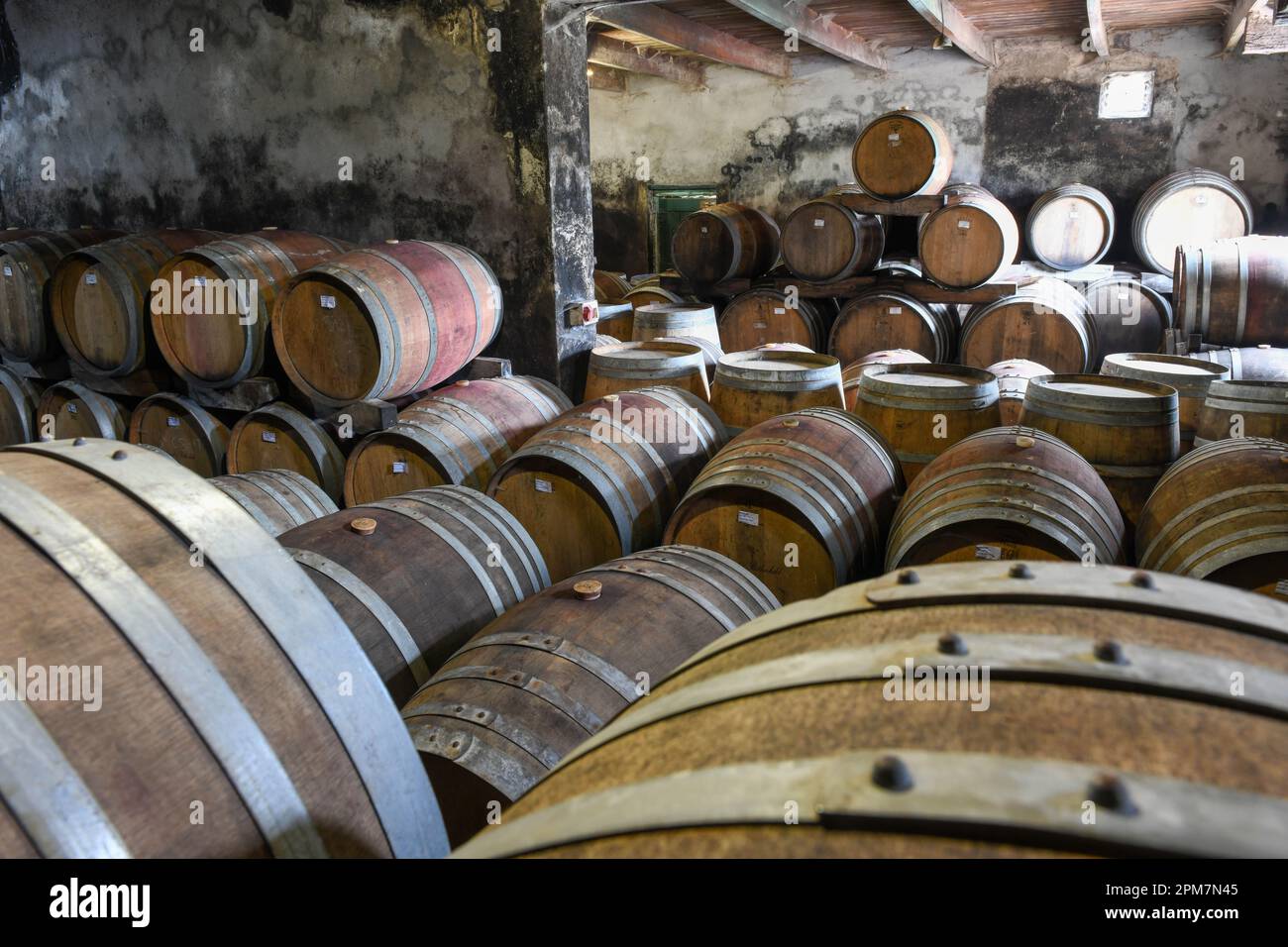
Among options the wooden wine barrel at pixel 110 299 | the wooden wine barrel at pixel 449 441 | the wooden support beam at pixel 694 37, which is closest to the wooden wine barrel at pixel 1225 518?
the wooden wine barrel at pixel 449 441

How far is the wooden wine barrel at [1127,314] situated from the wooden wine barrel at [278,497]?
692 cm

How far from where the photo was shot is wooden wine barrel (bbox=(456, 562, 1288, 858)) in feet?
2.63

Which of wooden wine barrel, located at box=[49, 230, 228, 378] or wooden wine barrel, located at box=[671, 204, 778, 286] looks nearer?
wooden wine barrel, located at box=[49, 230, 228, 378]

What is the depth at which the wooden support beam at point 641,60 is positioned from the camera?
997 centimetres

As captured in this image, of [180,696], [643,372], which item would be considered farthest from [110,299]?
[180,696]

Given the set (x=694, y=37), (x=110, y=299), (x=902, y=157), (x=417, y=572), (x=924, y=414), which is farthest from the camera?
(x=694, y=37)

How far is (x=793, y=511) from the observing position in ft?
10.5

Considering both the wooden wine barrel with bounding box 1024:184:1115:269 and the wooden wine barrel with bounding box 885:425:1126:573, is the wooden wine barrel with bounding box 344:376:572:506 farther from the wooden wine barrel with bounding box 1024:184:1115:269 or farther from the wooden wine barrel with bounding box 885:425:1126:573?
the wooden wine barrel with bounding box 1024:184:1115:269

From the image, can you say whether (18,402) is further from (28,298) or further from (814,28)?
(814,28)

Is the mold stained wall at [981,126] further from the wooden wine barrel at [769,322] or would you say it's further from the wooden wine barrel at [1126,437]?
the wooden wine barrel at [1126,437]

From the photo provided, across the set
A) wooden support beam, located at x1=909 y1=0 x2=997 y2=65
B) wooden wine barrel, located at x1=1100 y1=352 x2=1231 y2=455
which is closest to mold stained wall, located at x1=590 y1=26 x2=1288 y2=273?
wooden support beam, located at x1=909 y1=0 x2=997 y2=65

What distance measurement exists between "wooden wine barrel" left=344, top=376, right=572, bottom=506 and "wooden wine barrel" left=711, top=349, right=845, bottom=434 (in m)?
0.97

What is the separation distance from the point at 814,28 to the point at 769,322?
305cm
